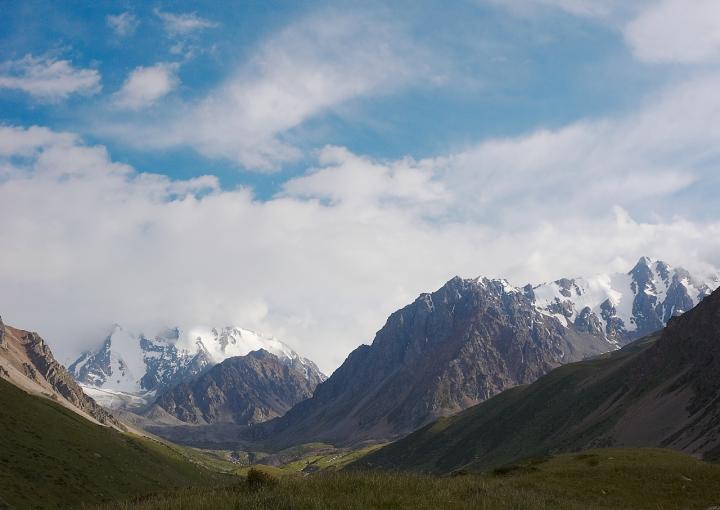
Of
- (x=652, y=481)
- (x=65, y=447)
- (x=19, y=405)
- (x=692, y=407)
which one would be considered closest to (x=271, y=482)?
(x=652, y=481)

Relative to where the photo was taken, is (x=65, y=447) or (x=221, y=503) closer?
(x=221, y=503)

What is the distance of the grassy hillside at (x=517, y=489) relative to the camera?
20.6 metres

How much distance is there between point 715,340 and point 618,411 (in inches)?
1443

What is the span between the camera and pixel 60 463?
65.1 metres

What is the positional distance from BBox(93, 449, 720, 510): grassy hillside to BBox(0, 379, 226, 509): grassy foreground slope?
33050 millimetres

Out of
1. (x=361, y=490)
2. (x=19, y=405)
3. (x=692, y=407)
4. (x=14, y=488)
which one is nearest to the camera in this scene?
(x=361, y=490)

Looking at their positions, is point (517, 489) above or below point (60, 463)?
above

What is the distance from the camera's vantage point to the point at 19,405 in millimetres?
77812

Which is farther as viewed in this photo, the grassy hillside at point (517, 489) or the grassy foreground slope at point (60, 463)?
the grassy foreground slope at point (60, 463)

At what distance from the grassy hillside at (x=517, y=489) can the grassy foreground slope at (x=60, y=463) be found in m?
33.1

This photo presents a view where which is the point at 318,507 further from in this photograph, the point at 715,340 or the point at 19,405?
the point at 715,340

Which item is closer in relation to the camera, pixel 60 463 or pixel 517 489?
pixel 517 489

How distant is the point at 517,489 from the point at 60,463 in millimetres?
54175

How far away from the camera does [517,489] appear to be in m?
28.4
